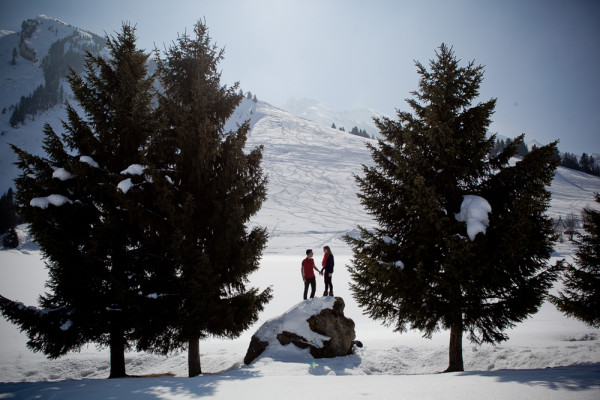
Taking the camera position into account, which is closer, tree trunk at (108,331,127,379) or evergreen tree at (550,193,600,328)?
tree trunk at (108,331,127,379)

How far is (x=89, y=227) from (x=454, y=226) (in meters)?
9.49

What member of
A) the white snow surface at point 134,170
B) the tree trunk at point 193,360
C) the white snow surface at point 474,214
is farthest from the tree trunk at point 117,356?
the white snow surface at point 474,214

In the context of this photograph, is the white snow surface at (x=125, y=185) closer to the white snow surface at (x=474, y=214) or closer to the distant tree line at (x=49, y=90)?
the white snow surface at (x=474, y=214)

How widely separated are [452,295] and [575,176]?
108084 mm

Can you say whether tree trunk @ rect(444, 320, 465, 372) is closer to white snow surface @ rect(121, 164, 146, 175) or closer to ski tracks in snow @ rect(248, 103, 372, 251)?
white snow surface @ rect(121, 164, 146, 175)

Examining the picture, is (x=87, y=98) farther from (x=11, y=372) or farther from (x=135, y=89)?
(x=11, y=372)

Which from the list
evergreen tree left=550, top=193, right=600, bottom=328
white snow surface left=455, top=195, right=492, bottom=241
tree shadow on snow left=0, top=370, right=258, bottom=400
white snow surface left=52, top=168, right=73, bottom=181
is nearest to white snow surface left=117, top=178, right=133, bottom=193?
white snow surface left=52, top=168, right=73, bottom=181

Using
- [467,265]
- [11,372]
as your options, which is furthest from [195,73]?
[11,372]

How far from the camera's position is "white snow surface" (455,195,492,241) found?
6.26 metres

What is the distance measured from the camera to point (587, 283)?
8.89 metres

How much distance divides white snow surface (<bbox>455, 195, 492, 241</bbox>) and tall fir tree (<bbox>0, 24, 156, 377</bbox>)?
813 cm

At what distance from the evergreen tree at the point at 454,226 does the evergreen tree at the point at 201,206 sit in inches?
127

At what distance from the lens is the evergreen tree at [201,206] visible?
699 cm

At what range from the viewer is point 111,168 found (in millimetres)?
8117
